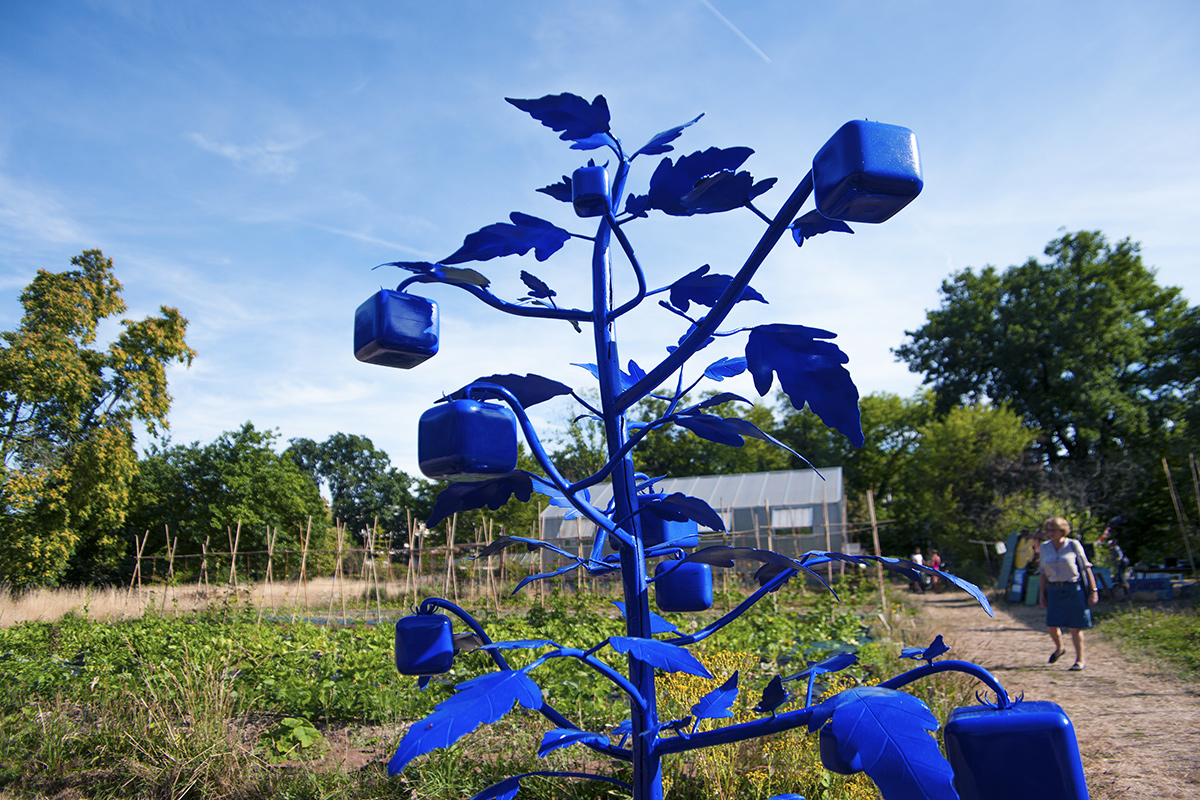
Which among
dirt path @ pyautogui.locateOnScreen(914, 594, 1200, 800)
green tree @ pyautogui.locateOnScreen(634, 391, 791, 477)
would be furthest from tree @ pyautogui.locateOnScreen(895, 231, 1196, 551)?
dirt path @ pyautogui.locateOnScreen(914, 594, 1200, 800)

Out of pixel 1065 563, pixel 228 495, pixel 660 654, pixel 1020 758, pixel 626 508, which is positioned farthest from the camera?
pixel 228 495

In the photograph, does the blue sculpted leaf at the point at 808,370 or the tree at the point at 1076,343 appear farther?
the tree at the point at 1076,343

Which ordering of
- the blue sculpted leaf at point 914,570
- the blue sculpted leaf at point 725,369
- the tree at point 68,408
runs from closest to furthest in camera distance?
the blue sculpted leaf at point 914,570
the blue sculpted leaf at point 725,369
the tree at point 68,408

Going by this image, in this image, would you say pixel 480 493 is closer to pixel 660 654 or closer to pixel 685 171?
pixel 660 654

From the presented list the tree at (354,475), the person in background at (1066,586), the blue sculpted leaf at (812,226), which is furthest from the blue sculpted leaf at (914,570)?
the tree at (354,475)

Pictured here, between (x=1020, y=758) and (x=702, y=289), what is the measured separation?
737mm

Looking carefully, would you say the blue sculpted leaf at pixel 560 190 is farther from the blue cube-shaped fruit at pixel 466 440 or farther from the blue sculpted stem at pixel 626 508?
the blue cube-shaped fruit at pixel 466 440

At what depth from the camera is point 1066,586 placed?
19.2ft

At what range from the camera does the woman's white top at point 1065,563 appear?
5781mm

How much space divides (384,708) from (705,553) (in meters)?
3.83

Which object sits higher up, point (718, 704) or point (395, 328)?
point (395, 328)

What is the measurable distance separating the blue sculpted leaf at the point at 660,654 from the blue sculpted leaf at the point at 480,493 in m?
0.34

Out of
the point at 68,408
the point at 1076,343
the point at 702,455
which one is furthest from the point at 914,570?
the point at 702,455

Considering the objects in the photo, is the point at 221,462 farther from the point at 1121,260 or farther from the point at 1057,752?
the point at 1121,260
